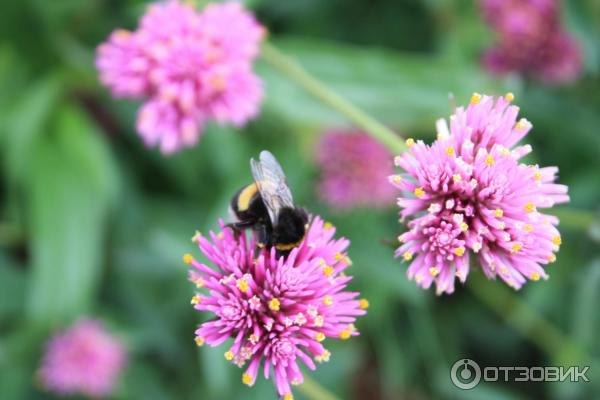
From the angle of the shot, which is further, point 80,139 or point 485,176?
point 80,139

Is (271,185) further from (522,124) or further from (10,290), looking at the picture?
(10,290)

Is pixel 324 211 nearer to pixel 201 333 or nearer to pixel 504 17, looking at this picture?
pixel 504 17

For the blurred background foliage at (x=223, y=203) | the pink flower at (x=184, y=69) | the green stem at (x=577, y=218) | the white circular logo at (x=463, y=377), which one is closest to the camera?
the green stem at (x=577, y=218)

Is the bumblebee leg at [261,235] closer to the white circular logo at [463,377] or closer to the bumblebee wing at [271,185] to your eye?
the bumblebee wing at [271,185]

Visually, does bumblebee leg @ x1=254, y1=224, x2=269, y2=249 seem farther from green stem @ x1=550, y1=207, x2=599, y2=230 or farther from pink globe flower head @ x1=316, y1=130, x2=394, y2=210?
pink globe flower head @ x1=316, y1=130, x2=394, y2=210

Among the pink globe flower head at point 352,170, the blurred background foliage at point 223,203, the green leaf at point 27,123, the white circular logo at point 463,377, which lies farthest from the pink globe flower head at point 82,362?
the white circular logo at point 463,377

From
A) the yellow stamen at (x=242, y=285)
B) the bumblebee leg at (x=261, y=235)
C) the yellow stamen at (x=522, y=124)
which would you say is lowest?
the yellow stamen at (x=242, y=285)

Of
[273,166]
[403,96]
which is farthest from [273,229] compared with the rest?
[403,96]

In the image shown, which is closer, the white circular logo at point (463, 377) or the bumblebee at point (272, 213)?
the bumblebee at point (272, 213)
